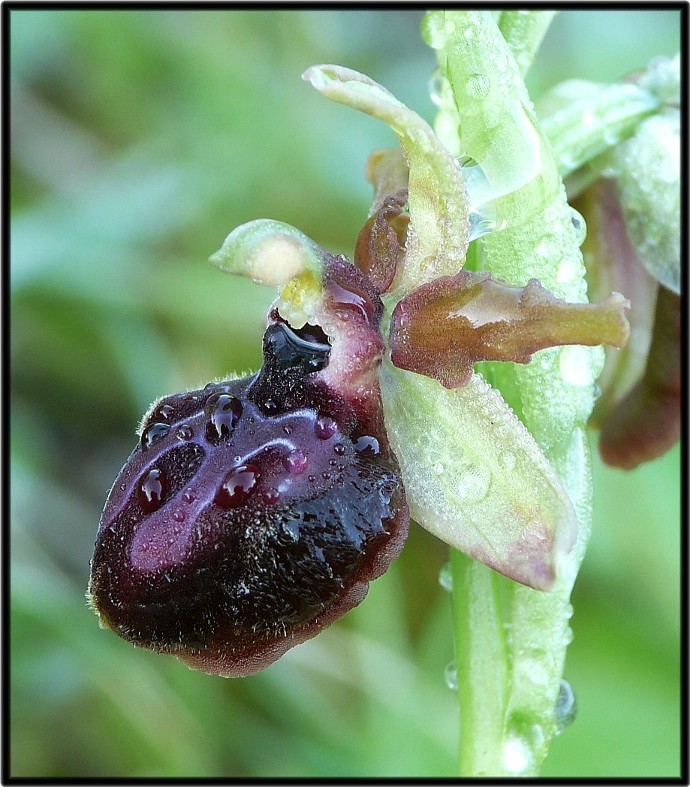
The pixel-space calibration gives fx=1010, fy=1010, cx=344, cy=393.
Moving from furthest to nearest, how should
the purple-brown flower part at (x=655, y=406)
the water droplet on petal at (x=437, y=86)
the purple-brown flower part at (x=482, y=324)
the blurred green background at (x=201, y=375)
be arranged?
the blurred green background at (x=201, y=375) → the purple-brown flower part at (x=655, y=406) → the water droplet on petal at (x=437, y=86) → the purple-brown flower part at (x=482, y=324)

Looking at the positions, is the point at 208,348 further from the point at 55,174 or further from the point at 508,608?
the point at 508,608

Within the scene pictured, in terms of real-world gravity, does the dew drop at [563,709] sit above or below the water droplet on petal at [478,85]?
below

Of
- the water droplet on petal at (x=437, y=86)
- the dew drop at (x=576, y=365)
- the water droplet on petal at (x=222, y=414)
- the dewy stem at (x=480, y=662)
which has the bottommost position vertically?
the dewy stem at (x=480, y=662)

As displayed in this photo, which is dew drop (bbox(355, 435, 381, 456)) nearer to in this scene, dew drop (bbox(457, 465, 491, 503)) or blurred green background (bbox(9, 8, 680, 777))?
dew drop (bbox(457, 465, 491, 503))

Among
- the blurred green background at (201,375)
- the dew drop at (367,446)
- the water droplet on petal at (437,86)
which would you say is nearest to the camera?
the dew drop at (367,446)

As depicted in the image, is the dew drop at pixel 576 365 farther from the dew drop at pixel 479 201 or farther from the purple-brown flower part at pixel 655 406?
the purple-brown flower part at pixel 655 406

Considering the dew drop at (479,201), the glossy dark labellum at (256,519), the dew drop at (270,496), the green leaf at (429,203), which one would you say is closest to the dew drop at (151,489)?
the glossy dark labellum at (256,519)

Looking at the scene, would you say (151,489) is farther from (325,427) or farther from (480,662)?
(480,662)

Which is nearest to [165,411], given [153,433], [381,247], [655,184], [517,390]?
[153,433]
